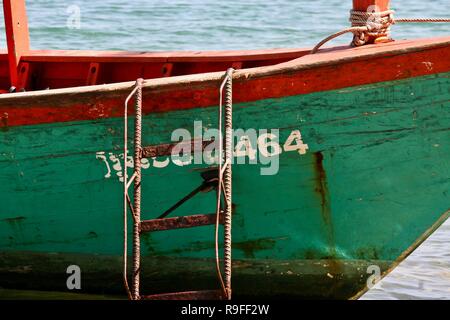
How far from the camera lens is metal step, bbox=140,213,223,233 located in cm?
469

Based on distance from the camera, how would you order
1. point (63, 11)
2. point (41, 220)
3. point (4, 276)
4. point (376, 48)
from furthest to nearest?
1. point (63, 11)
2. point (4, 276)
3. point (41, 220)
4. point (376, 48)

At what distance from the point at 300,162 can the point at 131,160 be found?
2.63 ft

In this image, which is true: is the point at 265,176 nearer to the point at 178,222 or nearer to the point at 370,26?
the point at 178,222

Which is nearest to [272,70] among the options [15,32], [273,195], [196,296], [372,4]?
[273,195]

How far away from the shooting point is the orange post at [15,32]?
5.76 meters

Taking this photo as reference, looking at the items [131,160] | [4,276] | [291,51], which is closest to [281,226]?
[131,160]

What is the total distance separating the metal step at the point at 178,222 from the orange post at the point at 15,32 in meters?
1.74

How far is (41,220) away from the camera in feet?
16.6

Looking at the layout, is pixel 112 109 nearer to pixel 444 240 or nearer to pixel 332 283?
pixel 332 283

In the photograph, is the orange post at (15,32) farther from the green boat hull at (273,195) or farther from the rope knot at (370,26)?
the rope knot at (370,26)

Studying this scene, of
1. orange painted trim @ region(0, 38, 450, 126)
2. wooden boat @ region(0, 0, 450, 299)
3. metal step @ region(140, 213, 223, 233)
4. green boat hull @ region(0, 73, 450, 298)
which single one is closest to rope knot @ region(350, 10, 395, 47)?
wooden boat @ region(0, 0, 450, 299)

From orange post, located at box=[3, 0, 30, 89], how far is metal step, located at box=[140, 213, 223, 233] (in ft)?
5.71

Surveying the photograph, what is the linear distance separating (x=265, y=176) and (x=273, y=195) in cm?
11

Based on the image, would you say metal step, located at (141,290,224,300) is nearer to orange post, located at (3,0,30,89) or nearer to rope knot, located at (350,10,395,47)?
rope knot, located at (350,10,395,47)
